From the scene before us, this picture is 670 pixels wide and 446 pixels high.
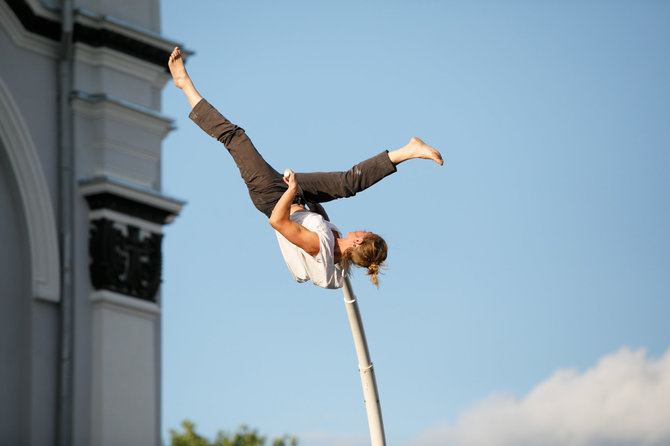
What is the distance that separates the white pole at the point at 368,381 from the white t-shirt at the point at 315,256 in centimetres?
119

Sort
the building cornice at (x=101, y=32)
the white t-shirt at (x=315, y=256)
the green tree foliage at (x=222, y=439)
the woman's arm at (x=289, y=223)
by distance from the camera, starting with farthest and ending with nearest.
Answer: the green tree foliage at (x=222, y=439) → the building cornice at (x=101, y=32) → the white t-shirt at (x=315, y=256) → the woman's arm at (x=289, y=223)

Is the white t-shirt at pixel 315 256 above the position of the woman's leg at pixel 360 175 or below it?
below

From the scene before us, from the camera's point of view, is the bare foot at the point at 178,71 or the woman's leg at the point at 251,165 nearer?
the woman's leg at the point at 251,165

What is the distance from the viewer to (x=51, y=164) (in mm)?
13344

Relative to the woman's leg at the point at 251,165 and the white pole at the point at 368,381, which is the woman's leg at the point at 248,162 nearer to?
the woman's leg at the point at 251,165

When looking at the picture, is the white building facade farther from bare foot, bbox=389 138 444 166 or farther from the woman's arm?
bare foot, bbox=389 138 444 166

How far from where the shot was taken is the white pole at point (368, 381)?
33.6 feet

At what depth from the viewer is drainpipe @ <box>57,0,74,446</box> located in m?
12.7

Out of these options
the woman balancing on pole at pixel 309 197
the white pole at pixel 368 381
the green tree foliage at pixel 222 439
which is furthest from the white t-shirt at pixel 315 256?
the green tree foliage at pixel 222 439

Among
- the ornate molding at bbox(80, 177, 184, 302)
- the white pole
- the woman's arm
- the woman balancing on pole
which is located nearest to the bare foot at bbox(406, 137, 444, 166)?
the woman balancing on pole

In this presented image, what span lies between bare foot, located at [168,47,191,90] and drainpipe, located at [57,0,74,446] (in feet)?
13.3

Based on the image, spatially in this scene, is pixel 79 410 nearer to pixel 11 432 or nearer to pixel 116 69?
pixel 11 432

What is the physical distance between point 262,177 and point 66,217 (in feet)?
15.4

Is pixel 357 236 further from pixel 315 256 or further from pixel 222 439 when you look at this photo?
pixel 222 439
